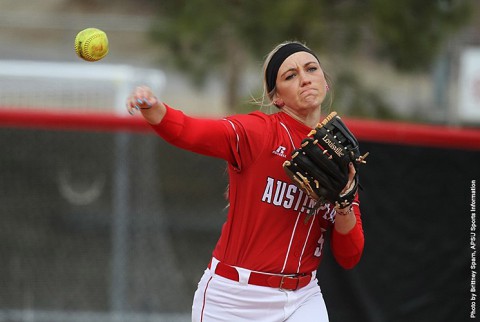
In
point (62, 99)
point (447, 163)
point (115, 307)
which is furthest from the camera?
point (62, 99)

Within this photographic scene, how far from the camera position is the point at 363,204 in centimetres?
496

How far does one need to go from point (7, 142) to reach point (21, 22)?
10301 mm

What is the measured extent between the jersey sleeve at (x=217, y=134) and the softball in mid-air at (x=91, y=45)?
17.0 inches

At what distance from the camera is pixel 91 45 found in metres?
3.36

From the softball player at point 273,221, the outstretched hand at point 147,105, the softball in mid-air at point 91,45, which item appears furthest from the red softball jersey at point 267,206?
the softball in mid-air at point 91,45

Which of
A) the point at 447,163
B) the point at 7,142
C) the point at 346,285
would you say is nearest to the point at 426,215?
the point at 447,163

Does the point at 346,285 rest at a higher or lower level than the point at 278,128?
lower

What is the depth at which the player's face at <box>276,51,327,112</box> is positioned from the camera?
349cm

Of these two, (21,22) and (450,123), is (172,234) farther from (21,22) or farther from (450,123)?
(21,22)

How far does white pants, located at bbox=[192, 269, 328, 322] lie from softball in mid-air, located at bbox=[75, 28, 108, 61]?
100cm

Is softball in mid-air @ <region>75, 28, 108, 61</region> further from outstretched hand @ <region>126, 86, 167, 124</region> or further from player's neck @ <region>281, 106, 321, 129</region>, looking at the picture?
player's neck @ <region>281, 106, 321, 129</region>

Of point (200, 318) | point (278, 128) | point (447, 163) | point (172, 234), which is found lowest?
point (172, 234)

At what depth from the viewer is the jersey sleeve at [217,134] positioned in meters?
3.15

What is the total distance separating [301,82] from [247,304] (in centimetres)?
91
